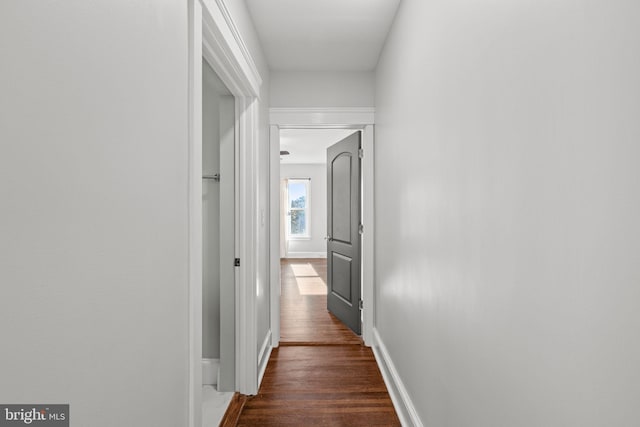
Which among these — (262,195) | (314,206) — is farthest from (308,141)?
(262,195)

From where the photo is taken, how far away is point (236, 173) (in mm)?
2562

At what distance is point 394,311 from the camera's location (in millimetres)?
2645

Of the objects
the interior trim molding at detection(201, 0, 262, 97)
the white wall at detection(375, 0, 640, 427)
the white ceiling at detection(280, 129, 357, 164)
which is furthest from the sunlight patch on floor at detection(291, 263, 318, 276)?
the white wall at detection(375, 0, 640, 427)

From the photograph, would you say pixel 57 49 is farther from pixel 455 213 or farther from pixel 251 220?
pixel 251 220

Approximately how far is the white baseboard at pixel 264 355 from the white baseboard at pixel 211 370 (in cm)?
31

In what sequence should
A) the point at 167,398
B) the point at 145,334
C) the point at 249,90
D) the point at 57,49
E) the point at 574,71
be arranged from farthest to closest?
the point at 249,90, the point at 167,398, the point at 145,334, the point at 574,71, the point at 57,49

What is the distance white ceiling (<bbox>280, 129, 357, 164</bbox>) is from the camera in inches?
253

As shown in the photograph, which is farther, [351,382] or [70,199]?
[351,382]

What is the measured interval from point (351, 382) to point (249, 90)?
7.21ft

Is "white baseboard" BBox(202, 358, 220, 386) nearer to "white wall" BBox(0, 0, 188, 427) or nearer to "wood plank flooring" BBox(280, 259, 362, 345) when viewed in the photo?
"wood plank flooring" BBox(280, 259, 362, 345)

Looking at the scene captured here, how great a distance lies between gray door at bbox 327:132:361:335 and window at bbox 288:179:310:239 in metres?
5.60

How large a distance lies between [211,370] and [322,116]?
2.31m

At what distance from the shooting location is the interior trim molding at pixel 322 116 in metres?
3.52

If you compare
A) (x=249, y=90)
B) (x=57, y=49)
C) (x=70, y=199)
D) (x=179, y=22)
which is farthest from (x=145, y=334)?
(x=249, y=90)
